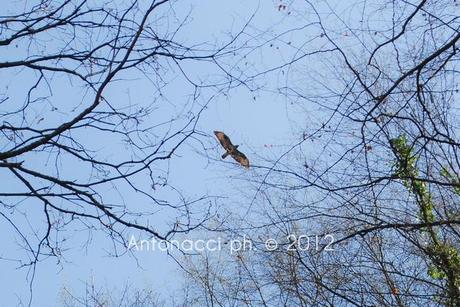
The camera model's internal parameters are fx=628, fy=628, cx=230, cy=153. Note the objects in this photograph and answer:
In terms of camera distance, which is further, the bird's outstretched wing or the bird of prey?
the bird's outstretched wing

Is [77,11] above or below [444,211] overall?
above

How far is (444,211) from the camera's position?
22.5 feet

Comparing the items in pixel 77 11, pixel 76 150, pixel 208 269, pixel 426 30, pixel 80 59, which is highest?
pixel 208 269

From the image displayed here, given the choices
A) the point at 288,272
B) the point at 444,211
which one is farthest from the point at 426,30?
the point at 288,272

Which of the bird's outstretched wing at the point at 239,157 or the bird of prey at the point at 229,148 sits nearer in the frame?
the bird of prey at the point at 229,148

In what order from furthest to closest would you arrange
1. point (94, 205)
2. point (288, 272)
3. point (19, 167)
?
point (288, 272), point (94, 205), point (19, 167)

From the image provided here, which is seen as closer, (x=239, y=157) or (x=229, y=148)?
(x=229, y=148)

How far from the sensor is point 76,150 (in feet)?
13.1

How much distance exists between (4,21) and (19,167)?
1.04 meters

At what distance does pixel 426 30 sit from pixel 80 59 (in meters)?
2.17

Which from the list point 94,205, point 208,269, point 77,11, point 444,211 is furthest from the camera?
point 208,269

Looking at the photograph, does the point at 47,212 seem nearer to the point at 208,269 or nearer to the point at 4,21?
Result: the point at 4,21

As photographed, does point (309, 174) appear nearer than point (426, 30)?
No

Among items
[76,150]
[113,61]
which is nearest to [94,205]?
[76,150]
